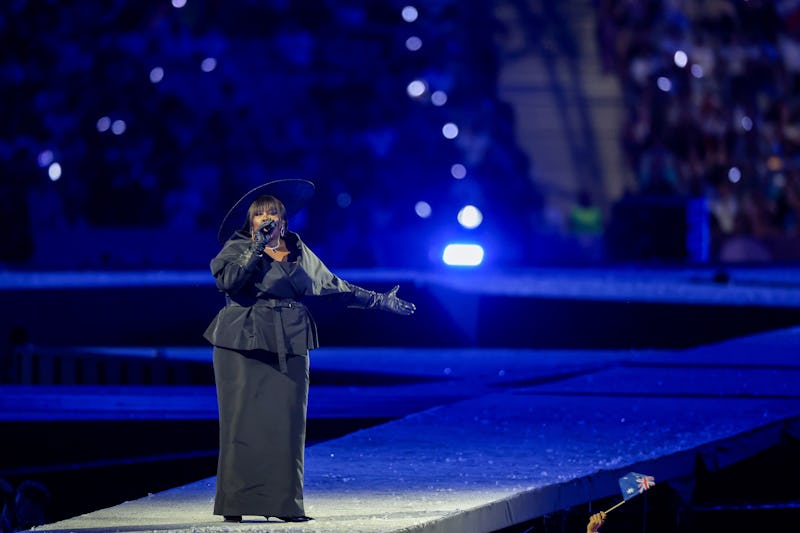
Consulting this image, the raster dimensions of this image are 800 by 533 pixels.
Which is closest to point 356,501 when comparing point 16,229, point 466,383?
point 466,383

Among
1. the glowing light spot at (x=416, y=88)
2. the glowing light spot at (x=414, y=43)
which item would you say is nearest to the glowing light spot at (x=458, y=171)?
the glowing light spot at (x=416, y=88)

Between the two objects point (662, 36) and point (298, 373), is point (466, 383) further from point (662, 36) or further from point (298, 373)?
point (662, 36)

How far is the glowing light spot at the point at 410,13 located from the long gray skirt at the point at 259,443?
16.2 metres

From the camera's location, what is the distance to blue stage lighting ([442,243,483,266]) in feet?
58.4

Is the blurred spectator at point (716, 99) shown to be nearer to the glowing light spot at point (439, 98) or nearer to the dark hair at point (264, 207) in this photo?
the glowing light spot at point (439, 98)

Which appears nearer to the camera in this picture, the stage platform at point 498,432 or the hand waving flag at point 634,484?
the stage platform at point 498,432

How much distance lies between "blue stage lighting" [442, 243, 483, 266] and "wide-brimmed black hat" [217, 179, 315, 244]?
12.8 m

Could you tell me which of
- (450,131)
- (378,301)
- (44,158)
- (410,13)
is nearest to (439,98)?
(450,131)

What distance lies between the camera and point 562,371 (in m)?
9.76

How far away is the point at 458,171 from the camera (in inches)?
804

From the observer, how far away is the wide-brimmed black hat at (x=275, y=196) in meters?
4.83

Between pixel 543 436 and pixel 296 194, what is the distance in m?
2.06

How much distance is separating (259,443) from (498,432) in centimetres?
208

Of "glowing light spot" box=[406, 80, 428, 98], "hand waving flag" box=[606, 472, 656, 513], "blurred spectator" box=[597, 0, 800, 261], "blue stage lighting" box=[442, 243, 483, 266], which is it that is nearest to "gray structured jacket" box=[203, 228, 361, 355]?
"hand waving flag" box=[606, 472, 656, 513]
